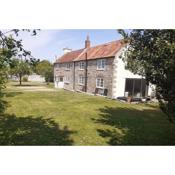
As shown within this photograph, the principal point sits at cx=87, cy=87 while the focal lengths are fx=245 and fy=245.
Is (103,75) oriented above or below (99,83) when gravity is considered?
above

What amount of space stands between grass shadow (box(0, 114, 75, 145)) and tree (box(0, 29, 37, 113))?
358cm

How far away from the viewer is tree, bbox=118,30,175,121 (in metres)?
7.82

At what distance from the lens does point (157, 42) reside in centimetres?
864

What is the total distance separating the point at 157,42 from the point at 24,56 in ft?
15.2

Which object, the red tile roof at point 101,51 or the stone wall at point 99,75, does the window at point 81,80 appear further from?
the red tile roof at point 101,51

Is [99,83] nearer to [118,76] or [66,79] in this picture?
[118,76]

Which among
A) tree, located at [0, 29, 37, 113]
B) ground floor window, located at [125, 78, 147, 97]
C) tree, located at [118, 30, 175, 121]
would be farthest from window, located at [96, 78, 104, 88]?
tree, located at [0, 29, 37, 113]

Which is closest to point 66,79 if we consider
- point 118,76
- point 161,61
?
point 118,76

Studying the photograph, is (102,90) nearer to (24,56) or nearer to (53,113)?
(53,113)

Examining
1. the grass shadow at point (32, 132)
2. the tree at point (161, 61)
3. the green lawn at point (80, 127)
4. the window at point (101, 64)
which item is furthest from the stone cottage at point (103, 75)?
the tree at point (161, 61)

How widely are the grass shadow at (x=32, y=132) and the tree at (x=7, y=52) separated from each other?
3579mm

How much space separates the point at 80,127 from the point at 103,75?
15025 mm

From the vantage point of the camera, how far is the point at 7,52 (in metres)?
6.59
